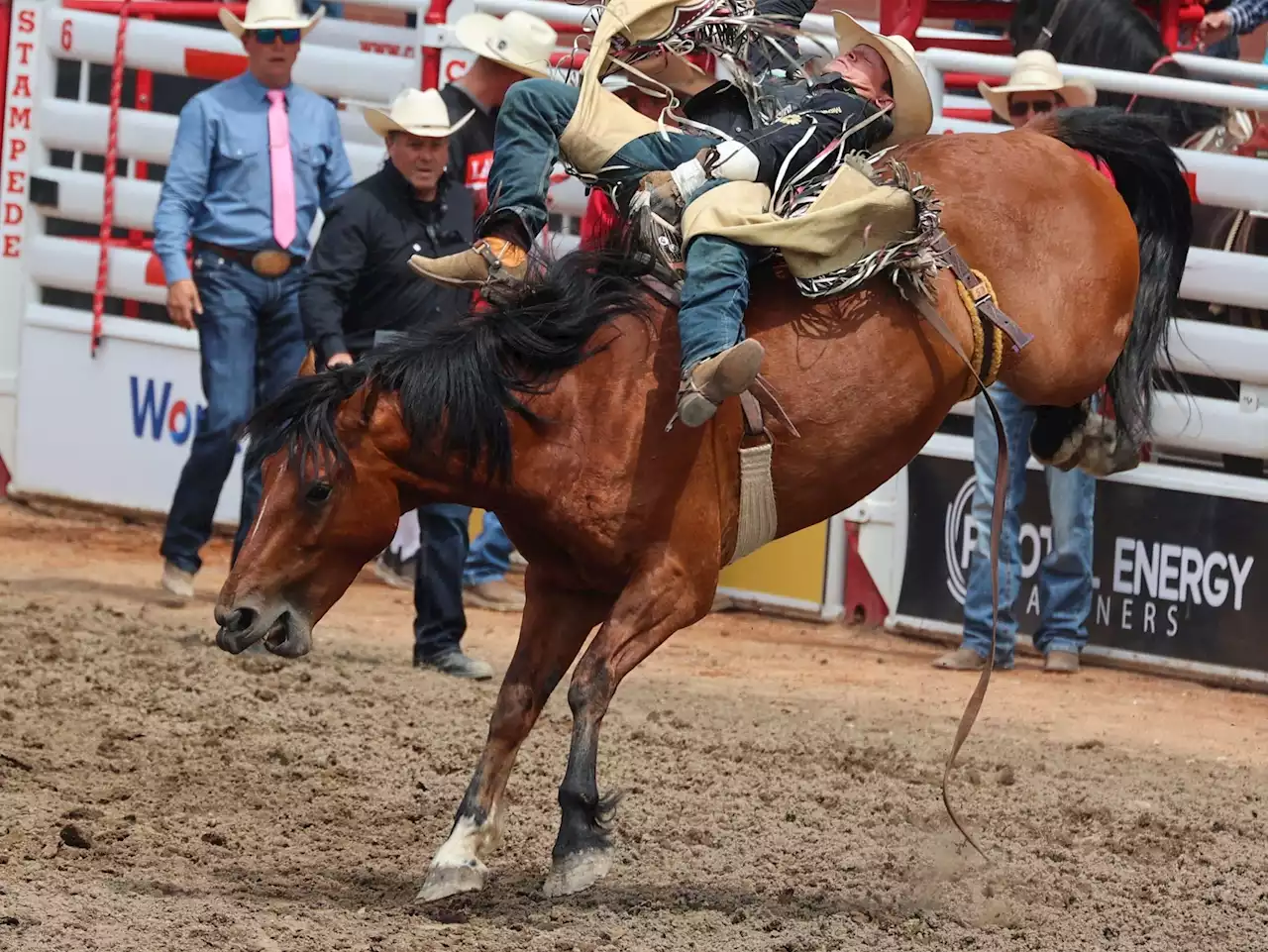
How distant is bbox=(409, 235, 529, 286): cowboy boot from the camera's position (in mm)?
4727

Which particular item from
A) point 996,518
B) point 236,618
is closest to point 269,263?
A: point 236,618

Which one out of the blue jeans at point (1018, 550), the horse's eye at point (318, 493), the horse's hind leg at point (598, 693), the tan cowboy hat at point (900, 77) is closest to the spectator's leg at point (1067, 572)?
the blue jeans at point (1018, 550)

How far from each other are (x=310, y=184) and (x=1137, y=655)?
13.2 feet

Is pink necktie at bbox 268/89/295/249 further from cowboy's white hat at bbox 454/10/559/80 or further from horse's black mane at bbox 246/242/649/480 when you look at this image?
horse's black mane at bbox 246/242/649/480

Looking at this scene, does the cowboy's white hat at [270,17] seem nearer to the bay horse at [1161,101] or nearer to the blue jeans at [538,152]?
the bay horse at [1161,101]

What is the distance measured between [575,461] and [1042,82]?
3.72m

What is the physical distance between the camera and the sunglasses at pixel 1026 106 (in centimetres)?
759

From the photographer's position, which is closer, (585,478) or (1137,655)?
(585,478)

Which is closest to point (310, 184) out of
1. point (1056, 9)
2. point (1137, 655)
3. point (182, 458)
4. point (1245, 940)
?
point (182, 458)

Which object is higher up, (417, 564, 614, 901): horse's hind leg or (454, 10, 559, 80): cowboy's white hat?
(454, 10, 559, 80): cowboy's white hat

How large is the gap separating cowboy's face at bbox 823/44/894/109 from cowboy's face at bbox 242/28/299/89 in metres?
3.71

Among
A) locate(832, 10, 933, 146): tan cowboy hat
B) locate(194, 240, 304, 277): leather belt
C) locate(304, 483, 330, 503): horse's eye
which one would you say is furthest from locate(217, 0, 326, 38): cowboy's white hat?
locate(304, 483, 330, 503): horse's eye

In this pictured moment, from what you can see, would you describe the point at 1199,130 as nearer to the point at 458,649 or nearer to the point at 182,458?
the point at 458,649

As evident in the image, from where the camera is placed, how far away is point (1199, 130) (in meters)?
7.95
